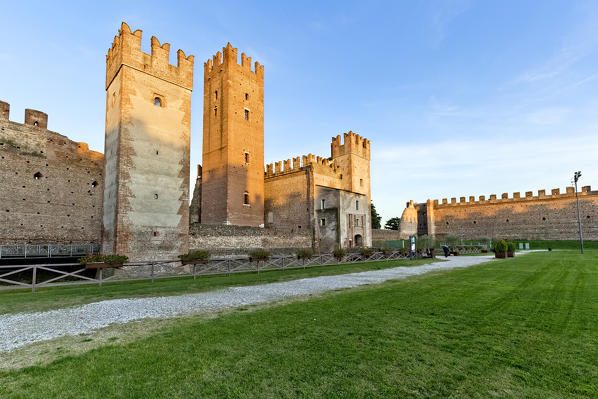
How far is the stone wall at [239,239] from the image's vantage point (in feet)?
67.5

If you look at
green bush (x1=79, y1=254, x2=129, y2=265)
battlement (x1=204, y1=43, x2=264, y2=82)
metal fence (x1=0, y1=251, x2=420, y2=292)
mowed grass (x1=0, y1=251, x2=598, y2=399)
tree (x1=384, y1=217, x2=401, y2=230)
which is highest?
battlement (x1=204, y1=43, x2=264, y2=82)

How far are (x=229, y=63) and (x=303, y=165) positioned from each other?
1256cm

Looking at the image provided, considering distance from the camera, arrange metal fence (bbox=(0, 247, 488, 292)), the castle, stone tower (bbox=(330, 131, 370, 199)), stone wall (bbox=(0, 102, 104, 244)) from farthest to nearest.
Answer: stone tower (bbox=(330, 131, 370, 199)) < stone wall (bbox=(0, 102, 104, 244)) < the castle < metal fence (bbox=(0, 247, 488, 292))

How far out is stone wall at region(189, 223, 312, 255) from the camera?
20.6 meters

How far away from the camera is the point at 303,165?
34875 mm

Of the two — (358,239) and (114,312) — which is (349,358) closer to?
(114,312)

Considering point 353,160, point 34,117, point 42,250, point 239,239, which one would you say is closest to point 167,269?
point 239,239

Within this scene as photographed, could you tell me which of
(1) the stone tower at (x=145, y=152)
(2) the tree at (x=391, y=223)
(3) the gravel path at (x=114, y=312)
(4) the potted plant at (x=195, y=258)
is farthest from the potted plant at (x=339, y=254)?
(2) the tree at (x=391, y=223)

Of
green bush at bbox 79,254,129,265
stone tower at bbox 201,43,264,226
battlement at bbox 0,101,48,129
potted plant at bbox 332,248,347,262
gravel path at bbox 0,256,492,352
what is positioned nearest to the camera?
gravel path at bbox 0,256,492,352

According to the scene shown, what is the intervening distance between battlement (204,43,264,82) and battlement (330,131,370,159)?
12.5 metres

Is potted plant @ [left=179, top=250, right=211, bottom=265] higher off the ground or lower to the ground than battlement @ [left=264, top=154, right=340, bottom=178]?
lower

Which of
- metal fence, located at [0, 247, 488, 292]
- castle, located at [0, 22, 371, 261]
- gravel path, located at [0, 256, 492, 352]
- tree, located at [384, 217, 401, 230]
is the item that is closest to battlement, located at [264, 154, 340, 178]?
castle, located at [0, 22, 371, 261]

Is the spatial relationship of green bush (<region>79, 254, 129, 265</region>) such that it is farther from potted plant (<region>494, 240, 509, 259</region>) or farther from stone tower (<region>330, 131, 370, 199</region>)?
stone tower (<region>330, 131, 370, 199</region>)

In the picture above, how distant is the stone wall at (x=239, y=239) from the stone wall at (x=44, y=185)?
276 inches
